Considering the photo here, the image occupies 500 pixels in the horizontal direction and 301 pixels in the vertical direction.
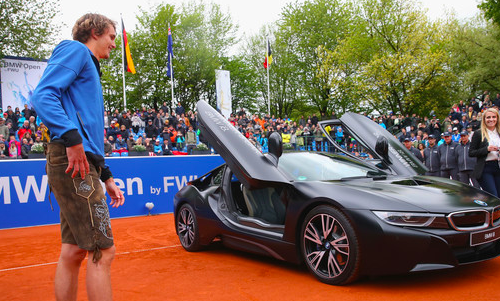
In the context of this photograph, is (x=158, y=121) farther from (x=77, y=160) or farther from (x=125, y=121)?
(x=77, y=160)

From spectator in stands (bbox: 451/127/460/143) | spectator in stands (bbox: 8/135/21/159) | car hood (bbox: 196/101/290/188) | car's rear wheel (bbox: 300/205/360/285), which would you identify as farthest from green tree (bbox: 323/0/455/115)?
→ car's rear wheel (bbox: 300/205/360/285)

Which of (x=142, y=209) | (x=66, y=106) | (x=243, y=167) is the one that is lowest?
(x=142, y=209)

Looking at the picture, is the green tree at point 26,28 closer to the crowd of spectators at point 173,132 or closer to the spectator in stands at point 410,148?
the crowd of spectators at point 173,132

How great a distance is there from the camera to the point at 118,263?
5117 mm

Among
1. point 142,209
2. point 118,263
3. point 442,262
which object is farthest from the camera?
point 142,209

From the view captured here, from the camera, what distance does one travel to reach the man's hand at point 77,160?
7.35ft

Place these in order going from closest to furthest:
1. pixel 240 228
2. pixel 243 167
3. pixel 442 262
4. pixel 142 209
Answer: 1. pixel 442 262
2. pixel 243 167
3. pixel 240 228
4. pixel 142 209

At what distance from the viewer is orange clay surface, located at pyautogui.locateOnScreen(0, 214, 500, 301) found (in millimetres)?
3496

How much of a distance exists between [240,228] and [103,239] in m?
2.45

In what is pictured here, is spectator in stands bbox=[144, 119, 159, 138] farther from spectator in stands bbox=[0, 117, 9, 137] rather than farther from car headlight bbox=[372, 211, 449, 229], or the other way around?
car headlight bbox=[372, 211, 449, 229]

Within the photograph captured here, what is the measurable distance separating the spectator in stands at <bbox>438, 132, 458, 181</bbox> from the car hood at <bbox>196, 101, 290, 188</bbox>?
8975 mm

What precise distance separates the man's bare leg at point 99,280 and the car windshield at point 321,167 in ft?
7.71

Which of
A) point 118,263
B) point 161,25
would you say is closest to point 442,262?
point 118,263

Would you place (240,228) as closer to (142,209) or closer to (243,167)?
(243,167)
